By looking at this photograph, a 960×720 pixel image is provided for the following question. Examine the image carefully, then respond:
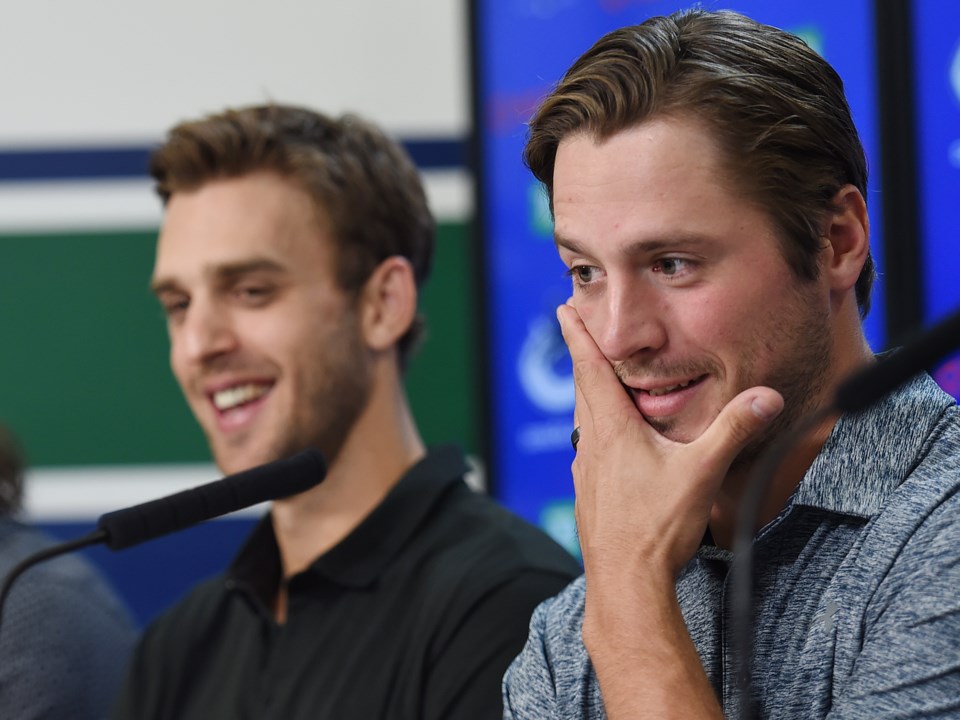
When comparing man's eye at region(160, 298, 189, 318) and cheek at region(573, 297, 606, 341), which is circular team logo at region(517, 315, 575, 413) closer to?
man's eye at region(160, 298, 189, 318)

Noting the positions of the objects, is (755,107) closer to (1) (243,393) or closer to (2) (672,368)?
(2) (672,368)

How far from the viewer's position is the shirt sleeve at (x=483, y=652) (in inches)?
55.1

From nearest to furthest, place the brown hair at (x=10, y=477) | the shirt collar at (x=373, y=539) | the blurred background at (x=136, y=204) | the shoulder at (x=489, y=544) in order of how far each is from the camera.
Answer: the shoulder at (x=489, y=544) < the shirt collar at (x=373, y=539) < the brown hair at (x=10, y=477) < the blurred background at (x=136, y=204)

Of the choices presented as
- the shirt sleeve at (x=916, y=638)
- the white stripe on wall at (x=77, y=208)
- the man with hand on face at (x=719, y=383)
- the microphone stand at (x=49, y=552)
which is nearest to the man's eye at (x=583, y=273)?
the man with hand on face at (x=719, y=383)

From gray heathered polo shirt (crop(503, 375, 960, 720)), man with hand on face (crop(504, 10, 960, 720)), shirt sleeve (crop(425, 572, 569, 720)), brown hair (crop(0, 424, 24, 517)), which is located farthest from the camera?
brown hair (crop(0, 424, 24, 517))

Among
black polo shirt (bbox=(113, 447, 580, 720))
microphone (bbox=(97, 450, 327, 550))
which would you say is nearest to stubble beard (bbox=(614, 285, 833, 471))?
microphone (bbox=(97, 450, 327, 550))

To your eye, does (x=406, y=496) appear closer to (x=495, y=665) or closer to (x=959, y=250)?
(x=495, y=665)

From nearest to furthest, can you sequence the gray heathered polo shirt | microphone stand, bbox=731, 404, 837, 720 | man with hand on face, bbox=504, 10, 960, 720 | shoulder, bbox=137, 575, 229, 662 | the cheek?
1. microphone stand, bbox=731, 404, 837, 720
2. the gray heathered polo shirt
3. man with hand on face, bbox=504, 10, 960, 720
4. the cheek
5. shoulder, bbox=137, 575, 229, 662

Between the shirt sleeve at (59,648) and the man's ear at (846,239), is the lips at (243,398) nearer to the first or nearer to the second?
the shirt sleeve at (59,648)

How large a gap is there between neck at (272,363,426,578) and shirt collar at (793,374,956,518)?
0.79 meters

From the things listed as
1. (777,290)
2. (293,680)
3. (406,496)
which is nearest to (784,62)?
(777,290)

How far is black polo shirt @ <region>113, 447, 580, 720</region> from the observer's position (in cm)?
147

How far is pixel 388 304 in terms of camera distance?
72.2 inches

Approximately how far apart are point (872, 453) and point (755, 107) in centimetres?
28
